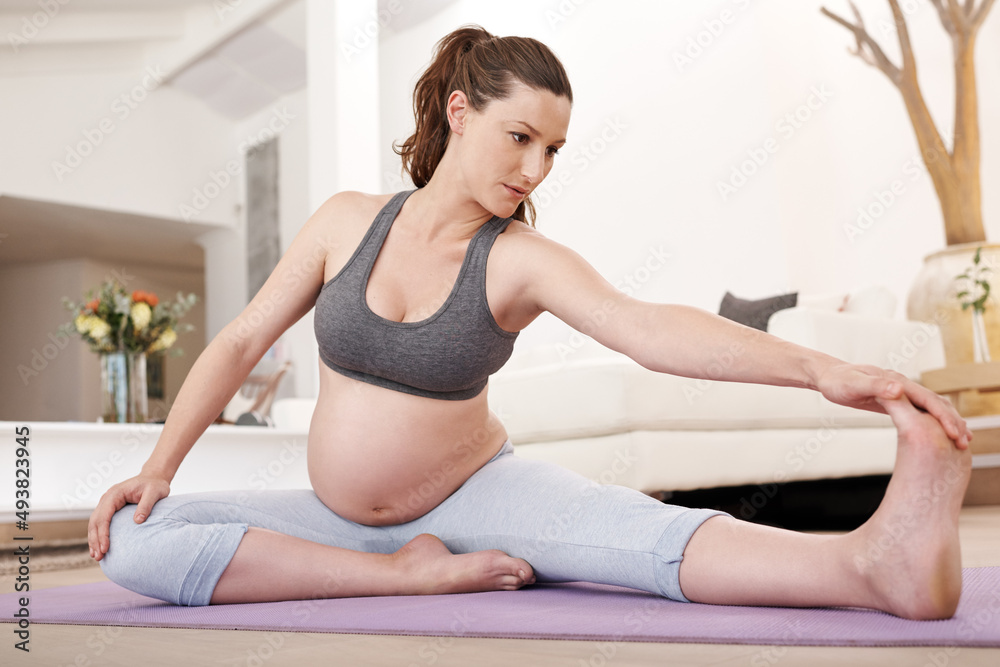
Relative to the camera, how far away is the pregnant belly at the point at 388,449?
1.34 m

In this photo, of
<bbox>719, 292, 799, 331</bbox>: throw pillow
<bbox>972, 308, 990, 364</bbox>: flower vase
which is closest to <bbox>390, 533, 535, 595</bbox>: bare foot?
<bbox>719, 292, 799, 331</bbox>: throw pillow

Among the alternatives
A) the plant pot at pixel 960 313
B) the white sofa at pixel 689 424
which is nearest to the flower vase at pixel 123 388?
the white sofa at pixel 689 424

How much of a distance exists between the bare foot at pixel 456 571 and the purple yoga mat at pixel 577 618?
0.06ft

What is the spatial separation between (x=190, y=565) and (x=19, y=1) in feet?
20.9

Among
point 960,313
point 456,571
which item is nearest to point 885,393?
point 456,571

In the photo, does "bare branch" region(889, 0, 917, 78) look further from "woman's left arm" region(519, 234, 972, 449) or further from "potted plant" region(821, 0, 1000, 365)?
"woman's left arm" region(519, 234, 972, 449)

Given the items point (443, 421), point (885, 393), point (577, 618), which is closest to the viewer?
point (885, 393)

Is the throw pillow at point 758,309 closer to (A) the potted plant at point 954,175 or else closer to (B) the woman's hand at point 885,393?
(A) the potted plant at point 954,175

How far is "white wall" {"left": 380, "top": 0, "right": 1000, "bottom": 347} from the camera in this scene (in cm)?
470

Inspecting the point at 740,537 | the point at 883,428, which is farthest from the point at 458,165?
the point at 883,428

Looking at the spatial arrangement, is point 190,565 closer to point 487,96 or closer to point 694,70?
point 487,96

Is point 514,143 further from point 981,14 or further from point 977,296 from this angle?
point 981,14

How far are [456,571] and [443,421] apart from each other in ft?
0.75

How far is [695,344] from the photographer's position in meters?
1.07
